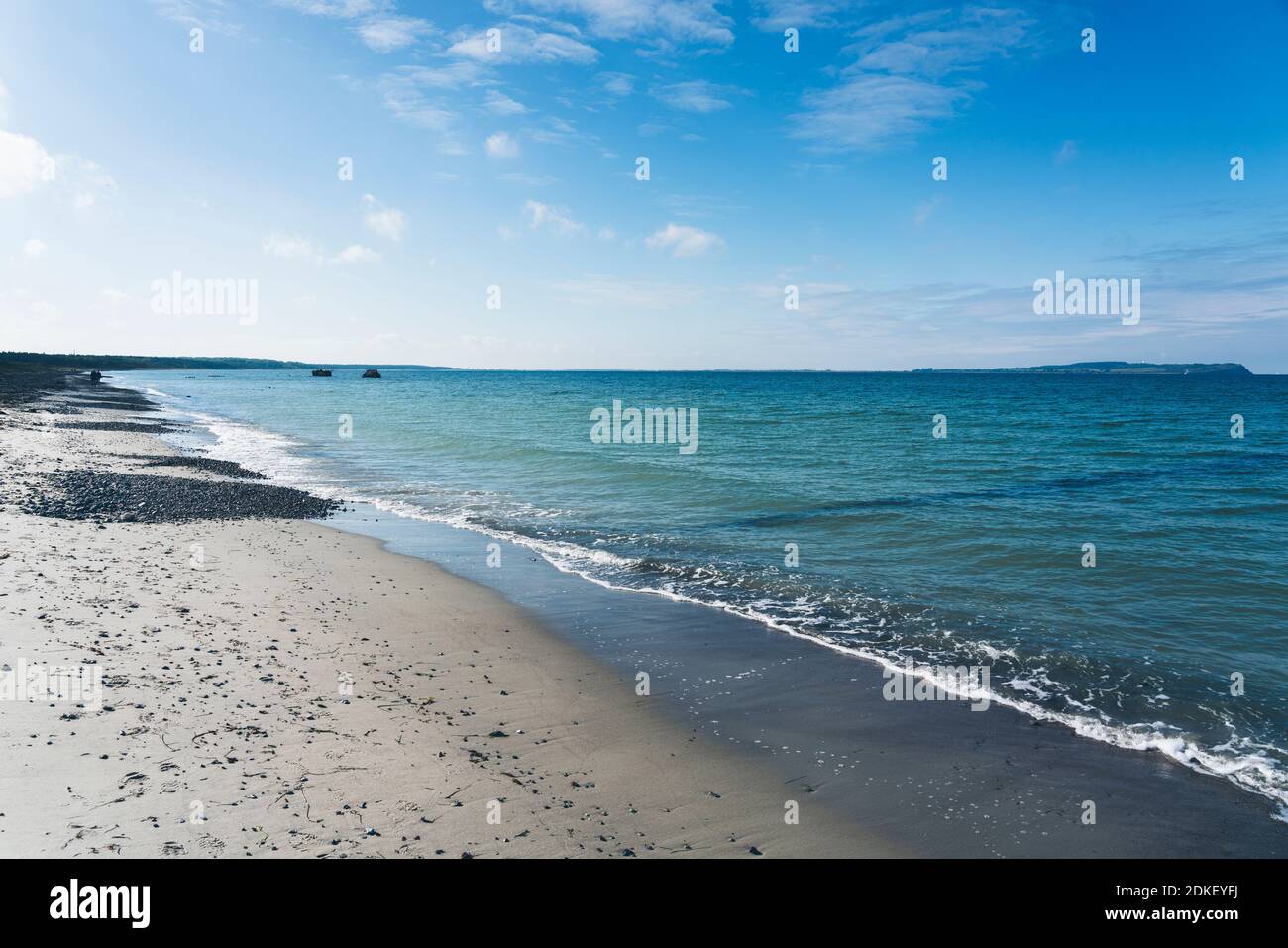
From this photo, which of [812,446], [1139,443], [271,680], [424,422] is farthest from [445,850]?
[424,422]

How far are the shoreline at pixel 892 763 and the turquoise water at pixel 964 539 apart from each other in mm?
793

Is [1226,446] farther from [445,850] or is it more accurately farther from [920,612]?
[445,850]

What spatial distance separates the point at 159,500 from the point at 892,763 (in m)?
20.5

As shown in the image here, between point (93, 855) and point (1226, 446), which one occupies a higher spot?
point (1226, 446)

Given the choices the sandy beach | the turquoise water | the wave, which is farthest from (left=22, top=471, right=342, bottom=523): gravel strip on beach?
the sandy beach

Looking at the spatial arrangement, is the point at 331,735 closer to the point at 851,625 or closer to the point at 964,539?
the point at 851,625

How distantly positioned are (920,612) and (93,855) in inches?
468

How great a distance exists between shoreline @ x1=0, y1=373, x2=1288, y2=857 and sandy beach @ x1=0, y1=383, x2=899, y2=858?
0.19 metres

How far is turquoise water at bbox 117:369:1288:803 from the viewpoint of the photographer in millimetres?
9695

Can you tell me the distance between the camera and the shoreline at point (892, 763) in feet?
20.5

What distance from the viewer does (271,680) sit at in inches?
336

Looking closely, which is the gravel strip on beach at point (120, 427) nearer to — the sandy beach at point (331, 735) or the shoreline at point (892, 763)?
the sandy beach at point (331, 735)

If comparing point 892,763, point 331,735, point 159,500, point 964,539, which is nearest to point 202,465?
point 159,500

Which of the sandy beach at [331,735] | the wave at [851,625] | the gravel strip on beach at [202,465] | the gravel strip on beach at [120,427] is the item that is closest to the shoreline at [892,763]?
the sandy beach at [331,735]
